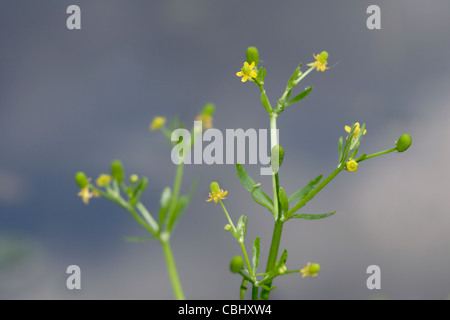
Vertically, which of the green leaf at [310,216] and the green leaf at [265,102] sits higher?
the green leaf at [265,102]

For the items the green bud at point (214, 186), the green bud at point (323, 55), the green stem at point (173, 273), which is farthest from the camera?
the green bud at point (323, 55)

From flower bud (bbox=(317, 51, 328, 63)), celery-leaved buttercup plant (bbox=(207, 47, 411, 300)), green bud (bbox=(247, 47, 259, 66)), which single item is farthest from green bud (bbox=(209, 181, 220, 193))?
flower bud (bbox=(317, 51, 328, 63))

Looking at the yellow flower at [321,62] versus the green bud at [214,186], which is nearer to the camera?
the green bud at [214,186]

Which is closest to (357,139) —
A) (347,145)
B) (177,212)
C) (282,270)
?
(347,145)

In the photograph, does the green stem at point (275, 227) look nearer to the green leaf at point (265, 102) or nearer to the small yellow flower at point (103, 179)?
the green leaf at point (265, 102)

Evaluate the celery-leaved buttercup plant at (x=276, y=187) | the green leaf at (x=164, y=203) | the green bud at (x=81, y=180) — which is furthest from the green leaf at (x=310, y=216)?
the green bud at (x=81, y=180)
